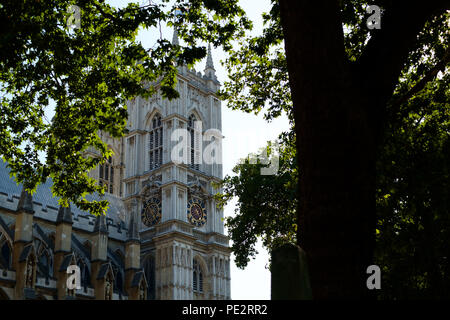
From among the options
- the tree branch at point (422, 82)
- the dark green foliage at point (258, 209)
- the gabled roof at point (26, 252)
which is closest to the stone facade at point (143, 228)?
the gabled roof at point (26, 252)

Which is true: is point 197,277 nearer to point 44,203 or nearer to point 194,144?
point 194,144

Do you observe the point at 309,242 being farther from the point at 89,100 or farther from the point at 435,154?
the point at 435,154

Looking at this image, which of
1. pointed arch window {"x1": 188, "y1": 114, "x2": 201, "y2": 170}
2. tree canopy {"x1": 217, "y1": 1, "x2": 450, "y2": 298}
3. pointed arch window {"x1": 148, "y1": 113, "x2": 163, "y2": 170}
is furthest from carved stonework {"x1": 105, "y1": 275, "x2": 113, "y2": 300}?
tree canopy {"x1": 217, "y1": 1, "x2": 450, "y2": 298}

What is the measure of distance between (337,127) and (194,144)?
1900 inches

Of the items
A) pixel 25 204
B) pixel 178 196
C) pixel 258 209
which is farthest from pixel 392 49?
pixel 178 196

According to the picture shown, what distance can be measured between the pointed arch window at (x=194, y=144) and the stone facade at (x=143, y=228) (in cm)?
10

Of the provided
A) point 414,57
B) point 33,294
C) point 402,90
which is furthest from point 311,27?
point 33,294

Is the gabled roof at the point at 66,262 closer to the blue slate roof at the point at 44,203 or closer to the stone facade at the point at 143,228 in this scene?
the stone facade at the point at 143,228

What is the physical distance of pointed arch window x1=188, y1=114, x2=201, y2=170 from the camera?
51719 mm

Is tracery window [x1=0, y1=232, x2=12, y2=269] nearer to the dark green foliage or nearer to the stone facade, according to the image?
the stone facade

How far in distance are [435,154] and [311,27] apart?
34.8 feet

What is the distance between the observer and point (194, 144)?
52.8m

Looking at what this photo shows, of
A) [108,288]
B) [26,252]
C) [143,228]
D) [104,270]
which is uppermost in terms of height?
[143,228]

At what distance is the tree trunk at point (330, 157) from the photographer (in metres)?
4.38
